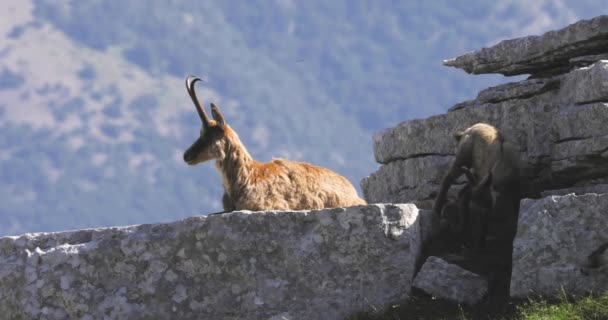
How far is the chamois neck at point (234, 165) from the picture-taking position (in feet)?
46.9

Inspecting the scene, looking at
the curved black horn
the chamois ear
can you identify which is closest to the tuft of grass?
the curved black horn

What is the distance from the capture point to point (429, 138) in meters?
14.1

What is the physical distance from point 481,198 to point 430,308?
242cm

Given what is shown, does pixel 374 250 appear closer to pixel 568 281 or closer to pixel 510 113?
pixel 568 281

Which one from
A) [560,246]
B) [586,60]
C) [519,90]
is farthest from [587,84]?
[560,246]

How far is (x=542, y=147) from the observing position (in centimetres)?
1283

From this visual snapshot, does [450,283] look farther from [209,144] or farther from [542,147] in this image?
[209,144]

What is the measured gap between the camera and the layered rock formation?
10438 millimetres

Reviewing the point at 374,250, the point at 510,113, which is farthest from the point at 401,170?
the point at 374,250

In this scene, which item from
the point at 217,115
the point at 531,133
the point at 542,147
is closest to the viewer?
the point at 542,147

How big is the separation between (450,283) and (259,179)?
3.88 metres

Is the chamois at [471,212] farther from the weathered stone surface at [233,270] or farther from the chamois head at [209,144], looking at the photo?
the chamois head at [209,144]

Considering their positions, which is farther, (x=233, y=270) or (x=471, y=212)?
(x=471, y=212)

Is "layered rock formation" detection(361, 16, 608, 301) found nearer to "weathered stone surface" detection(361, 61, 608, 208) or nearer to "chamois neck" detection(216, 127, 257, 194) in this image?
"weathered stone surface" detection(361, 61, 608, 208)
